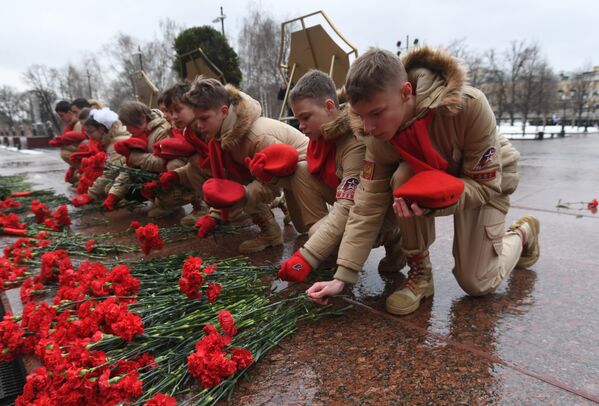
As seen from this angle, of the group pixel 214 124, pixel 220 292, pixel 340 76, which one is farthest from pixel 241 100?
pixel 340 76

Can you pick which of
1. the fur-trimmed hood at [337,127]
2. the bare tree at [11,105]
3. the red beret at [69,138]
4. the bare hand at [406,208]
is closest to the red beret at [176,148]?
the fur-trimmed hood at [337,127]

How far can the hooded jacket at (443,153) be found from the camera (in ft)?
5.40

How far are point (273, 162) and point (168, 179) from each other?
1.50 meters

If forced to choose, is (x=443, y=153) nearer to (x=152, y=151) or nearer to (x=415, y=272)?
(x=415, y=272)

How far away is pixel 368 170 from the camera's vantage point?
198 cm

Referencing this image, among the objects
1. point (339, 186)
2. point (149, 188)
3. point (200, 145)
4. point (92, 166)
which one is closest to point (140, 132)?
point (92, 166)

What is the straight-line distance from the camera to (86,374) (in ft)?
4.17

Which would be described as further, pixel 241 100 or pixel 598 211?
pixel 598 211

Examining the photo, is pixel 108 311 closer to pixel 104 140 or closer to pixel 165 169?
pixel 165 169

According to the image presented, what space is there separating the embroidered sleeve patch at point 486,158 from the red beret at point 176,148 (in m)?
2.45

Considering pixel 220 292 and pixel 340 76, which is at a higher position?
pixel 340 76

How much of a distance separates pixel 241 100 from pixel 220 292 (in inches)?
59.7

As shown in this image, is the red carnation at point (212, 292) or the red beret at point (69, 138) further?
the red beret at point (69, 138)

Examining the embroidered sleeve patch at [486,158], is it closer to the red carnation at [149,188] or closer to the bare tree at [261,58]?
the red carnation at [149,188]
